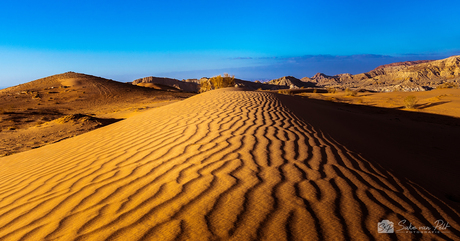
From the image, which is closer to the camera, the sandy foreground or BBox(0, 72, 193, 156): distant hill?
the sandy foreground

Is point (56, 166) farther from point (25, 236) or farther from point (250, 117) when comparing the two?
point (250, 117)

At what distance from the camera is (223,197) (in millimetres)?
1888

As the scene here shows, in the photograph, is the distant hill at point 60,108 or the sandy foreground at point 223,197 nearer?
the sandy foreground at point 223,197

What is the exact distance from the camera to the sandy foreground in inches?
61.9

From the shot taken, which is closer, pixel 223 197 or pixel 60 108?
pixel 223 197

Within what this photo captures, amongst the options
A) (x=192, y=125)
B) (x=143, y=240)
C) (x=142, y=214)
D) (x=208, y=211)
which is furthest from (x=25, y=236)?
(x=192, y=125)

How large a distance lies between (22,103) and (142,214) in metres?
24.1

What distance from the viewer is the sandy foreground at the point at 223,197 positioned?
1571 millimetres

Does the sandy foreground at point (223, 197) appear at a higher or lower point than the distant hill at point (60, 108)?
lower

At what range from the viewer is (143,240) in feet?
4.84

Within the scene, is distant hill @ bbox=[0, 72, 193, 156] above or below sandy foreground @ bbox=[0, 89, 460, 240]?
above

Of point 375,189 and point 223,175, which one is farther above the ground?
point 223,175

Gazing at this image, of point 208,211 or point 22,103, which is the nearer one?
point 208,211

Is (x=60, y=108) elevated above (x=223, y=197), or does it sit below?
above
